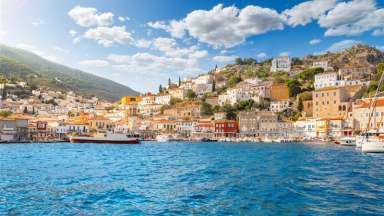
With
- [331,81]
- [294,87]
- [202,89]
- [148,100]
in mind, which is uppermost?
[202,89]

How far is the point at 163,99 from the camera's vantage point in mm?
120438

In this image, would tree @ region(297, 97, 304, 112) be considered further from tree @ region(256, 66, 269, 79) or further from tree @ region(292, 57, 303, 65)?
tree @ region(292, 57, 303, 65)

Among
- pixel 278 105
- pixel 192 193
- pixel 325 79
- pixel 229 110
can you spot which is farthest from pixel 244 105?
pixel 192 193

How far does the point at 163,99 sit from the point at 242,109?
3453 cm

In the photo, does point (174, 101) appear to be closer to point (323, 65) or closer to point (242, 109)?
point (242, 109)

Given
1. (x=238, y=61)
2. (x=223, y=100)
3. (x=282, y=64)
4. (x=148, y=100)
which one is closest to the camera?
(x=223, y=100)

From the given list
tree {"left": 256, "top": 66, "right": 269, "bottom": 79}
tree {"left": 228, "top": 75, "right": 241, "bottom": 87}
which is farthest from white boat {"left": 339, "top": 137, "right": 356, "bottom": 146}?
tree {"left": 256, "top": 66, "right": 269, "bottom": 79}

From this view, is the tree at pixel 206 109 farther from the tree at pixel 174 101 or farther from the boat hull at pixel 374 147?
the boat hull at pixel 374 147

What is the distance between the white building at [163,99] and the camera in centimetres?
11834

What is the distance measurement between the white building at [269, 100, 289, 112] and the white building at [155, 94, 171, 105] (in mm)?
36714

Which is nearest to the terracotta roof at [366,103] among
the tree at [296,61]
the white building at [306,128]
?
the white building at [306,128]

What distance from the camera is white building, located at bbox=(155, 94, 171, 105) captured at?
118 m

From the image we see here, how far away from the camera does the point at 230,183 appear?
1565 cm

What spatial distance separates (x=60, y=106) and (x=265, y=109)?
3084 inches
